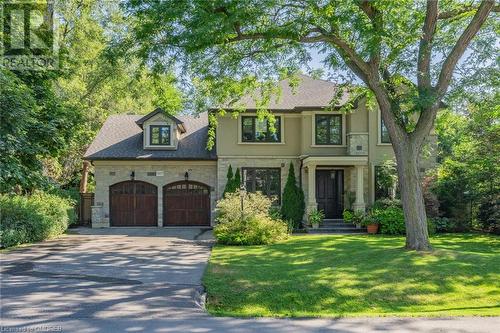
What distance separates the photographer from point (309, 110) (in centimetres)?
2200

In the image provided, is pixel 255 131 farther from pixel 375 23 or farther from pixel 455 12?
pixel 375 23

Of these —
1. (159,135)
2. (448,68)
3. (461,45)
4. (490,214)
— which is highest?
(461,45)

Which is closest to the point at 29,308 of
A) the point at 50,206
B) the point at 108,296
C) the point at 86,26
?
the point at 108,296

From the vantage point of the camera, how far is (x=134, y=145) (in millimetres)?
23922

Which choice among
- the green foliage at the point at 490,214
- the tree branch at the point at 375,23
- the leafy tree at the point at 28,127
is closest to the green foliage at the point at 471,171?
the green foliage at the point at 490,214

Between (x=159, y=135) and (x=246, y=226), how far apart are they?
31.1 feet

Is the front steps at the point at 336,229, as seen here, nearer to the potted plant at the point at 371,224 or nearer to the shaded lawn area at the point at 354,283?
the potted plant at the point at 371,224

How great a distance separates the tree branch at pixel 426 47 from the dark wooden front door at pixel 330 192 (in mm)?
10667

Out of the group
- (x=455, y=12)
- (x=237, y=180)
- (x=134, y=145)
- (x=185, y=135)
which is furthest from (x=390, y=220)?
(x=134, y=145)

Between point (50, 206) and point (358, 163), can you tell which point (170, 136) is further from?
point (358, 163)

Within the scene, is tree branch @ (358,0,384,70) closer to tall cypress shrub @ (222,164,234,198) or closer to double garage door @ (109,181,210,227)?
tall cypress shrub @ (222,164,234,198)

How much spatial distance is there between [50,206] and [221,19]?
12.6 meters

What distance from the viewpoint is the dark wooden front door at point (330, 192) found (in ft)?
74.3

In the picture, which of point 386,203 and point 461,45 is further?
Answer: point 386,203
